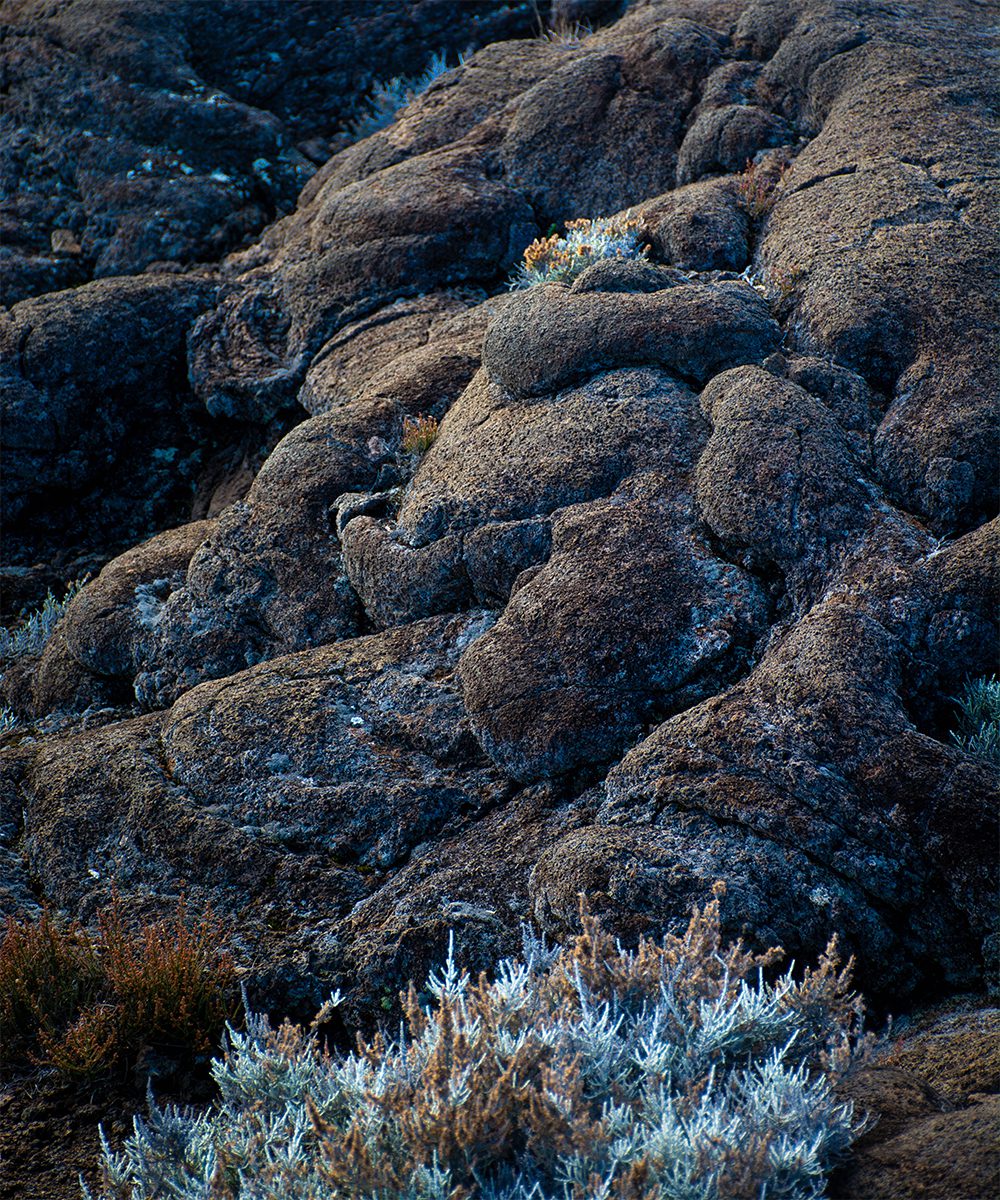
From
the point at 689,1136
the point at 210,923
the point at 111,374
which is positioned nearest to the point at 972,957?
the point at 689,1136

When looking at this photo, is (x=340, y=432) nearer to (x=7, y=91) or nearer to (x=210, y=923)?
(x=210, y=923)

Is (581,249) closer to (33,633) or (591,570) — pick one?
(591,570)

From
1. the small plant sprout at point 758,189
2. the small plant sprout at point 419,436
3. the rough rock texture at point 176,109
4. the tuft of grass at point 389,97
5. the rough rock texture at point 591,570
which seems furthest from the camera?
the tuft of grass at point 389,97

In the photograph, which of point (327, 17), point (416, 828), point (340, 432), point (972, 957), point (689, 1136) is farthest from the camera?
point (327, 17)

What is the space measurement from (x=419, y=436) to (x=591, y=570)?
2101mm

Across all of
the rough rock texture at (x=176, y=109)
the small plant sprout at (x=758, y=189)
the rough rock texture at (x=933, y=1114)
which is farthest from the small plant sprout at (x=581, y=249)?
the rough rock texture at (x=933, y=1114)

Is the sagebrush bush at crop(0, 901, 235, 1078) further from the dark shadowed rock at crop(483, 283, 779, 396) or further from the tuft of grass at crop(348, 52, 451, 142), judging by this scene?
the tuft of grass at crop(348, 52, 451, 142)

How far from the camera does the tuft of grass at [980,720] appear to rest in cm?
464

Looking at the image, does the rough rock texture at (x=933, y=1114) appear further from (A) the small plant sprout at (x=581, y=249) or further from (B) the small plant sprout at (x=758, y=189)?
(B) the small plant sprout at (x=758, y=189)

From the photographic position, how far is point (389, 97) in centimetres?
1256

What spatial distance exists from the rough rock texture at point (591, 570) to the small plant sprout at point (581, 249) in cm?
30

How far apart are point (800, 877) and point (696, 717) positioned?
89 centimetres

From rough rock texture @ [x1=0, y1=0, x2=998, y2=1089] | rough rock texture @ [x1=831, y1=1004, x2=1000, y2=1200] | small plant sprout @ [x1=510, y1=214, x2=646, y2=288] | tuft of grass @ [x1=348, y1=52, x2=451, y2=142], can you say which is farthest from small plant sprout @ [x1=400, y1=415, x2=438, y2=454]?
tuft of grass @ [x1=348, y1=52, x2=451, y2=142]

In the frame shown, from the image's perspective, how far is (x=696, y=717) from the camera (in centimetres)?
481
